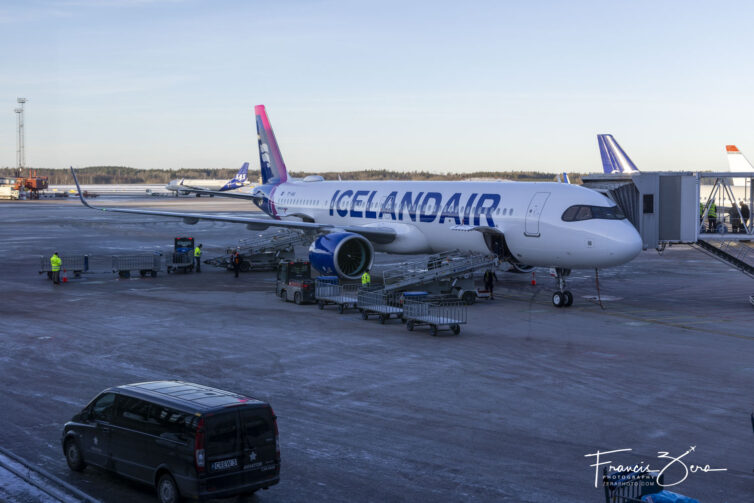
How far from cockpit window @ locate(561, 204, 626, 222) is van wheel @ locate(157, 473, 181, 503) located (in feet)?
73.4

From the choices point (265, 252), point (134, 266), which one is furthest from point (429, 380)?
point (265, 252)

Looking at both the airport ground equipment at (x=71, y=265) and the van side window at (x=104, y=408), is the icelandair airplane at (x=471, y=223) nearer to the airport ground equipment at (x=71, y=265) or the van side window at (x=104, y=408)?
the airport ground equipment at (x=71, y=265)

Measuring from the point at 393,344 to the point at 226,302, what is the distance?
11.4 meters

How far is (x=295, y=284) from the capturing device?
34.4m

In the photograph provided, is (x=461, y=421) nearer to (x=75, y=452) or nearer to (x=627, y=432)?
(x=627, y=432)

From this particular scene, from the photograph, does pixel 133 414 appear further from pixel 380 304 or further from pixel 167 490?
pixel 380 304

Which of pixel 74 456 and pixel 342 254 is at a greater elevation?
pixel 342 254

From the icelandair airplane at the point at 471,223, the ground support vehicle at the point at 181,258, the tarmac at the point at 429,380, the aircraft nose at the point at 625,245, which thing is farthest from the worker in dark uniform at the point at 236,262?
the aircraft nose at the point at 625,245

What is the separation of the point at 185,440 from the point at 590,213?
22660 mm

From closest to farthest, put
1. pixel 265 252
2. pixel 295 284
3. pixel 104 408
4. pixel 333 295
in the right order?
1. pixel 104 408
2. pixel 333 295
3. pixel 295 284
4. pixel 265 252

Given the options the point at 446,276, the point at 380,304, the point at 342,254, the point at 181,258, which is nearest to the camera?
the point at 380,304

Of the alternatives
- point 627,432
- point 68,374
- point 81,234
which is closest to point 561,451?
point 627,432

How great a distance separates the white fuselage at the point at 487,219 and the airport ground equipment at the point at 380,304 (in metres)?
5.46

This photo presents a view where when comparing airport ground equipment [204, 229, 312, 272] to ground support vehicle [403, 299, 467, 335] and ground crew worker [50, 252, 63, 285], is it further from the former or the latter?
ground support vehicle [403, 299, 467, 335]
